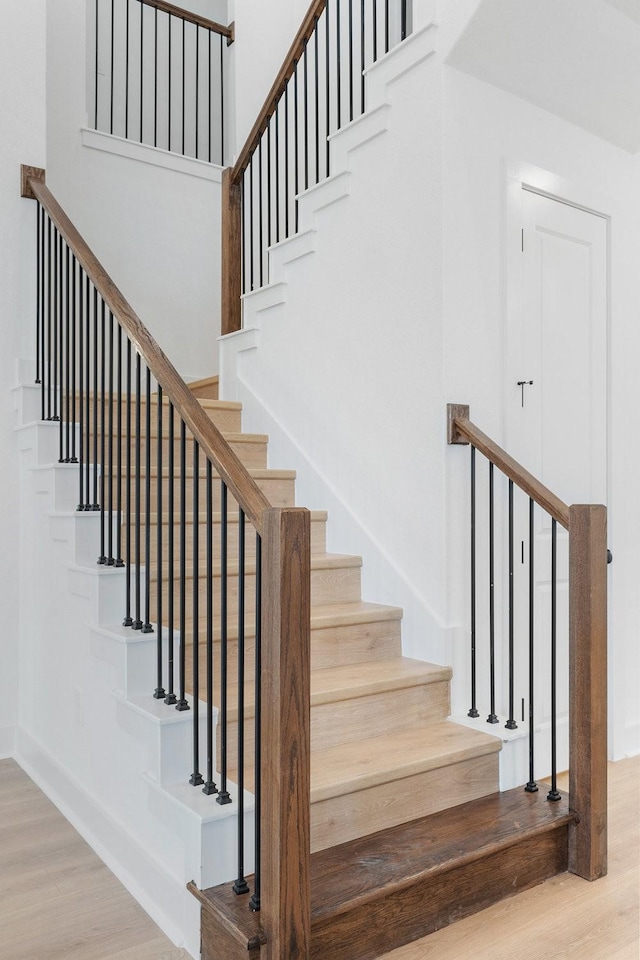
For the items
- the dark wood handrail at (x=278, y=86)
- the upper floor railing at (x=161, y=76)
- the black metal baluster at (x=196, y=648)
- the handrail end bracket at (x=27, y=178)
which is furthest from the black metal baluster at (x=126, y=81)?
the black metal baluster at (x=196, y=648)

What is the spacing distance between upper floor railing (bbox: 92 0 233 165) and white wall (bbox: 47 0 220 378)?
0.17 metres

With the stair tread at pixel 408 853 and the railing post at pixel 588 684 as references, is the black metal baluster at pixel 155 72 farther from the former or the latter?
the stair tread at pixel 408 853

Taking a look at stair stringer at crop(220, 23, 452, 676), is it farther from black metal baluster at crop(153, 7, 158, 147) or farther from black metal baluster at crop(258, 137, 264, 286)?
black metal baluster at crop(153, 7, 158, 147)

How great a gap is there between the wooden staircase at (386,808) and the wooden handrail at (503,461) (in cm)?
71

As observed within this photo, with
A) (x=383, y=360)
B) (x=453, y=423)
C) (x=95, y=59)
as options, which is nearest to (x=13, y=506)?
(x=383, y=360)

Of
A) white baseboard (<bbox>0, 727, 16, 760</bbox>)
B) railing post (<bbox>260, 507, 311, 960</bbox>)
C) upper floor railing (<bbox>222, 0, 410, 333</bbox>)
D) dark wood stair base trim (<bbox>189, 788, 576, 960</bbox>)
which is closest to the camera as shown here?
railing post (<bbox>260, 507, 311, 960</bbox>)

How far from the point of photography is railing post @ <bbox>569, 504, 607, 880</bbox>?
228cm

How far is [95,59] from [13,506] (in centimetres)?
332

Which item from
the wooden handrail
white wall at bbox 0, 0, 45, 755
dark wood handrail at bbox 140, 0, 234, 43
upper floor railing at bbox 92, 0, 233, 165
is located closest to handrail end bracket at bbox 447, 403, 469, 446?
the wooden handrail

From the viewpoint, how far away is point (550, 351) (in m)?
3.09

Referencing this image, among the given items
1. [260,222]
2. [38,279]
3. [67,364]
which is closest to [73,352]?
[67,364]

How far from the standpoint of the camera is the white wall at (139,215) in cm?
476

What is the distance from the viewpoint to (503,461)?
2.56 meters

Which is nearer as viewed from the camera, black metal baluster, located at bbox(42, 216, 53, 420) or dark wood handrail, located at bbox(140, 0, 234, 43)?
black metal baluster, located at bbox(42, 216, 53, 420)
